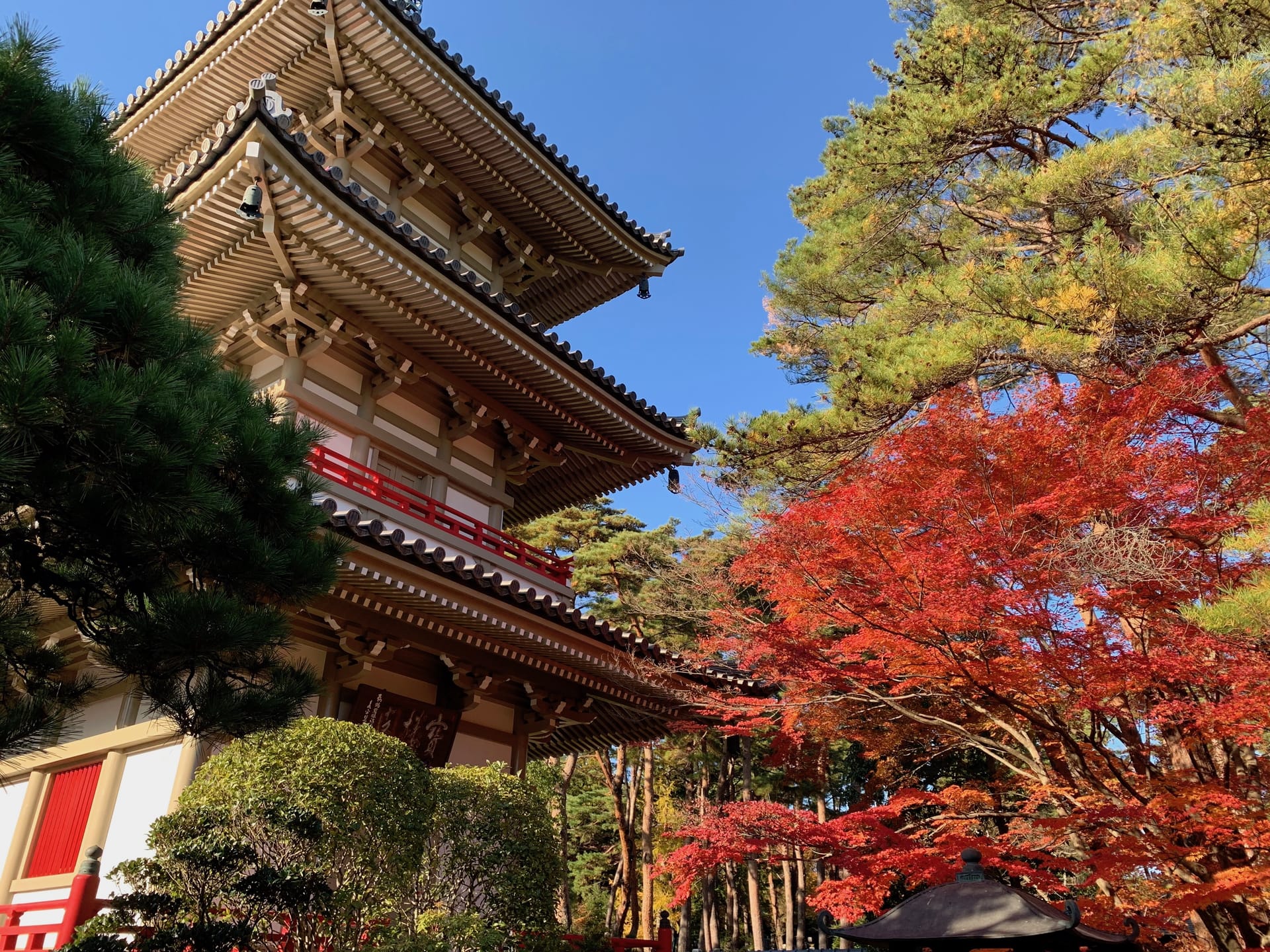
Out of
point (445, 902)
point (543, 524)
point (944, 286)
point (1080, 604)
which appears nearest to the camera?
point (445, 902)

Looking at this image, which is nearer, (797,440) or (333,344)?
(333,344)

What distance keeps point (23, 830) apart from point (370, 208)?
6.75 meters

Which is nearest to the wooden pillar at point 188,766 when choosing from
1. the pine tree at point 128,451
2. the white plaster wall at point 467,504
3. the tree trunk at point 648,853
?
the pine tree at point 128,451

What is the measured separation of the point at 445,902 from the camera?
6.25 meters

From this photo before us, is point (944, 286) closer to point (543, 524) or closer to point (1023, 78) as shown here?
point (1023, 78)

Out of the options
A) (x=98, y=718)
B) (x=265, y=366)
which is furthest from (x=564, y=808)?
(x=265, y=366)

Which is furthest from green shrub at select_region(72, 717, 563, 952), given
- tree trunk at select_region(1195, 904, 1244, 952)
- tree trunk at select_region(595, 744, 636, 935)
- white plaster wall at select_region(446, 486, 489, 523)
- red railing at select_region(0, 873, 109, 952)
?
tree trunk at select_region(595, 744, 636, 935)

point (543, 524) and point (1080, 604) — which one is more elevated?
point (543, 524)

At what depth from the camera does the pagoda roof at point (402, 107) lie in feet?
33.7

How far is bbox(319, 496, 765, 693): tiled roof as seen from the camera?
22.7ft

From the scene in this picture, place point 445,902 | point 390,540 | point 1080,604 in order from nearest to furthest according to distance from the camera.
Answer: point 445,902
point 390,540
point 1080,604

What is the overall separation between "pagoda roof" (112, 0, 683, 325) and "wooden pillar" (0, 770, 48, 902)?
22.4ft

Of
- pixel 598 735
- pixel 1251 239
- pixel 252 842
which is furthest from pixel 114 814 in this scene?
pixel 1251 239

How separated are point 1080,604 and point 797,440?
426 cm
